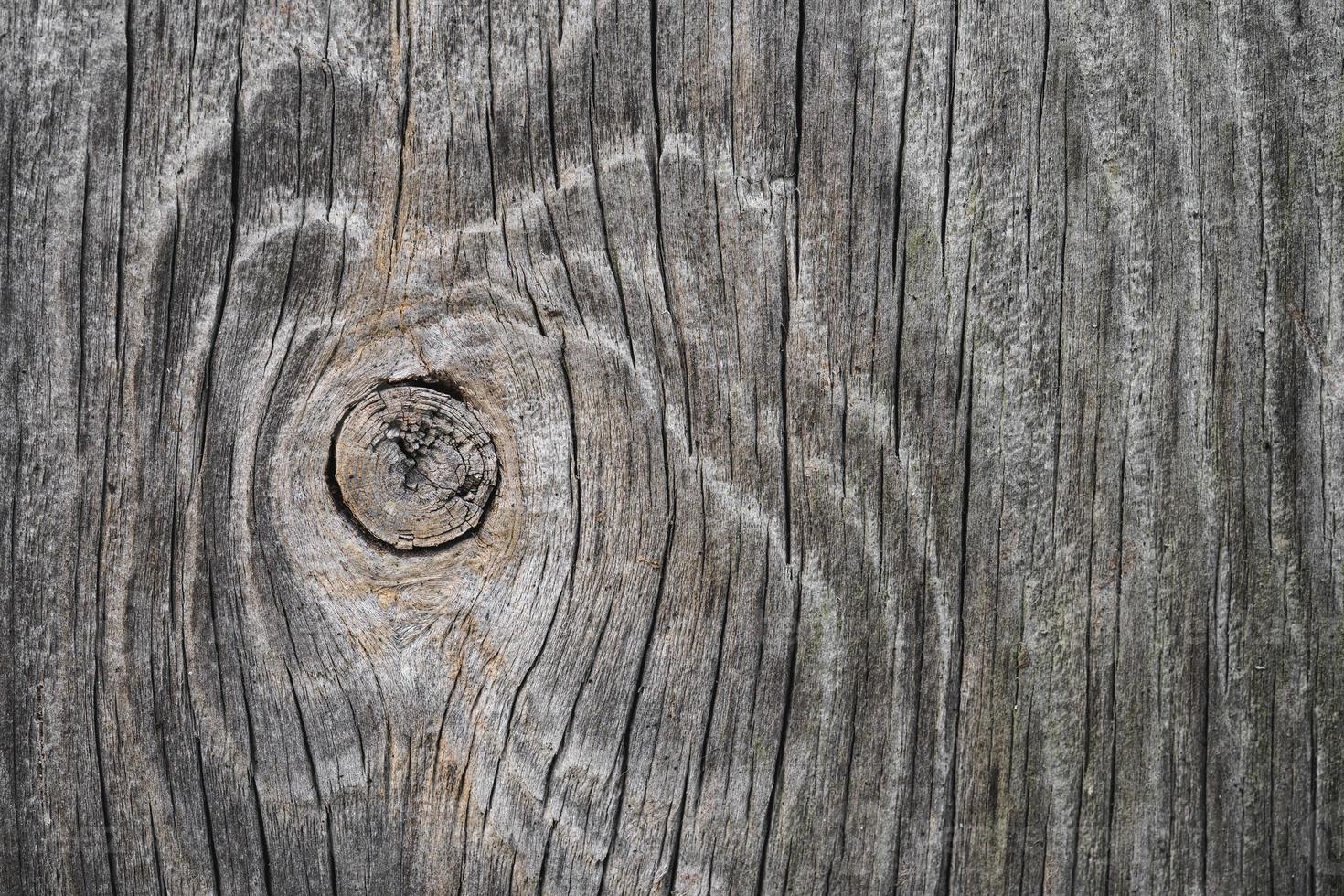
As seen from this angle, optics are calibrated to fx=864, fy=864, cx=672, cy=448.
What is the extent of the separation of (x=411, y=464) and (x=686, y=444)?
1.48 ft

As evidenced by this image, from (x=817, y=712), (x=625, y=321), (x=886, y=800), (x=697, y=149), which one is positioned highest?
(x=697, y=149)

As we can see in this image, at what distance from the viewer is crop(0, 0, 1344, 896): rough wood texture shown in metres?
1.39

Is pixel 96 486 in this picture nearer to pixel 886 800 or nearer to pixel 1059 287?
pixel 886 800

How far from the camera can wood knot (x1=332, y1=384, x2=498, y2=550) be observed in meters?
1.40

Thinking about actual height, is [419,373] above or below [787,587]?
above

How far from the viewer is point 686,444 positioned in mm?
1449

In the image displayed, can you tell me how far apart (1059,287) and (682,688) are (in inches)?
37.2

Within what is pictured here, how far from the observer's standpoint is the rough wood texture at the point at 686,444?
1.39 meters

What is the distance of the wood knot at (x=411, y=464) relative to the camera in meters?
1.40

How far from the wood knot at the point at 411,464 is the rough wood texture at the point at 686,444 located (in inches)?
1.4

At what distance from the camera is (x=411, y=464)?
141 centimetres

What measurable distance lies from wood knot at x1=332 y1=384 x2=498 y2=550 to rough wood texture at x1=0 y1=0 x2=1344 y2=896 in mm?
35

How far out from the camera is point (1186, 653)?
4.96 ft

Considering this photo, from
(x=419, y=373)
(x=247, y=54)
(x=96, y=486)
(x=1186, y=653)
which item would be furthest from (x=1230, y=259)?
(x=96, y=486)
